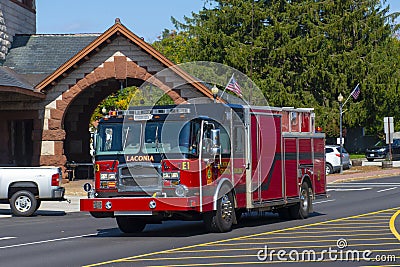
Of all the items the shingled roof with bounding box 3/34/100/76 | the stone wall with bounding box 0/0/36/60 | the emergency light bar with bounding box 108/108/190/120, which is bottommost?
the emergency light bar with bounding box 108/108/190/120

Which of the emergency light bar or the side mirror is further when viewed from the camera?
the emergency light bar

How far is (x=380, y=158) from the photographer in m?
68.0

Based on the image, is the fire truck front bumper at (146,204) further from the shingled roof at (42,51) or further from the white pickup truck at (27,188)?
the shingled roof at (42,51)

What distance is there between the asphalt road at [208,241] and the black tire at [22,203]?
0.70 m

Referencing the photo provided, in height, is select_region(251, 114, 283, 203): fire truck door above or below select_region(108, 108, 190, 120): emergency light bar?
below

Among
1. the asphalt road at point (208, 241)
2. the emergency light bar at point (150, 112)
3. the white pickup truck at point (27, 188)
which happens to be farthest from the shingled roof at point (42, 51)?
the emergency light bar at point (150, 112)

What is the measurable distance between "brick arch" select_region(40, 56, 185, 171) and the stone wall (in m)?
5.47

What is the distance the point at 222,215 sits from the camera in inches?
697

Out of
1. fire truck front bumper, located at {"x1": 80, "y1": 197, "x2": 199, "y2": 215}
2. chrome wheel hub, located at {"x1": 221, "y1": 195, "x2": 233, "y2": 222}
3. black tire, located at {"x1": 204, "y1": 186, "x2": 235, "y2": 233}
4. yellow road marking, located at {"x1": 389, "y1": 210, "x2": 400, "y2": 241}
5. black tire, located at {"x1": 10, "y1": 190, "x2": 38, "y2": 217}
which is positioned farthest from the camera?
black tire, located at {"x1": 10, "y1": 190, "x2": 38, "y2": 217}

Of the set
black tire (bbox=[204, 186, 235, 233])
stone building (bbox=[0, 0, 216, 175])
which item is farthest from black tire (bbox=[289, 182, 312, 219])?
stone building (bbox=[0, 0, 216, 175])

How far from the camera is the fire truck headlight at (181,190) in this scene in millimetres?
16734

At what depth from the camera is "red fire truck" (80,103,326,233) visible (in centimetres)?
1689

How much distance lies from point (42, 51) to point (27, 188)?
16055 mm

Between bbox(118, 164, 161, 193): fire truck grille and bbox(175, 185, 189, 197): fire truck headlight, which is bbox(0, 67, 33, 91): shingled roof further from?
bbox(175, 185, 189, 197): fire truck headlight
